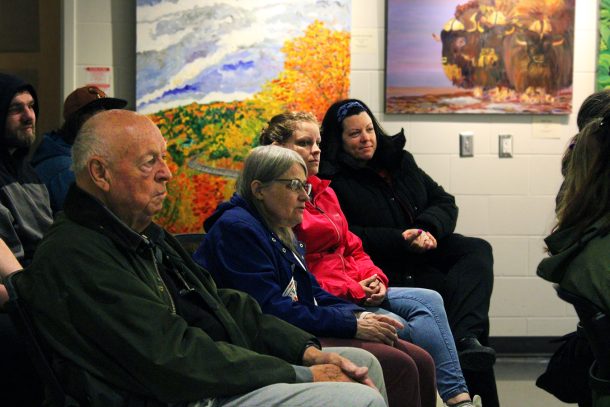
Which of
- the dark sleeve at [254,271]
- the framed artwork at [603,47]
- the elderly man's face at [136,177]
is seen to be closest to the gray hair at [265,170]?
the dark sleeve at [254,271]

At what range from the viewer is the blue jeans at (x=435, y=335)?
11.2 ft

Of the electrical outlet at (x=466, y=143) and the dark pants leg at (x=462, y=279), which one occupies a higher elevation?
the electrical outlet at (x=466, y=143)

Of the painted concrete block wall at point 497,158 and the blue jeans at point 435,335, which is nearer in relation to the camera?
the blue jeans at point 435,335

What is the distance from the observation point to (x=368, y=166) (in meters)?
4.08

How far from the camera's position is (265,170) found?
9.73 feet

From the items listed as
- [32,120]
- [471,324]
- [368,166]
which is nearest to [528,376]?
[471,324]

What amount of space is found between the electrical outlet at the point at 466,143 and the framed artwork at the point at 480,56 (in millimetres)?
130

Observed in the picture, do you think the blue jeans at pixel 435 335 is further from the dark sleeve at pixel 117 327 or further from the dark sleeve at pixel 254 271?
the dark sleeve at pixel 117 327

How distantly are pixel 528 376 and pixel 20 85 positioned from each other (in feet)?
9.81

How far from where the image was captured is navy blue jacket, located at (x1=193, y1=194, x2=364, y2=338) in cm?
279

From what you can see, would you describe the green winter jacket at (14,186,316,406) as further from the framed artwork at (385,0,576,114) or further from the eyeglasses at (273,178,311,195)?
the framed artwork at (385,0,576,114)

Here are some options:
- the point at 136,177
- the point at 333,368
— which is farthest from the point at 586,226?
the point at 136,177

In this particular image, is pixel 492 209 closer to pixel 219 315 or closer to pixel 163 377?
pixel 219 315

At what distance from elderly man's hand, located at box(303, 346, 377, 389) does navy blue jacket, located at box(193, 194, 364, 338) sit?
0.41m
